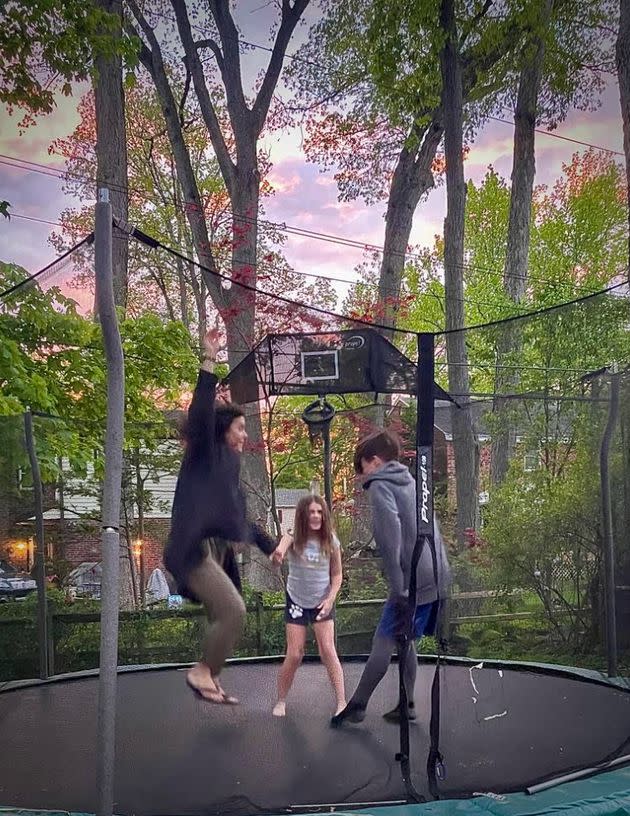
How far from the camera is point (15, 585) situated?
9.14 ft

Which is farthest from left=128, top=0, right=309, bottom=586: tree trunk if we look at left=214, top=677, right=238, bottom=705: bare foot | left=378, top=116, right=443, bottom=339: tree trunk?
left=214, top=677, right=238, bottom=705: bare foot

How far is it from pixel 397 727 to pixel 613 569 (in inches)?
40.1

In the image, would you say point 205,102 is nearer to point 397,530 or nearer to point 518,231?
point 397,530

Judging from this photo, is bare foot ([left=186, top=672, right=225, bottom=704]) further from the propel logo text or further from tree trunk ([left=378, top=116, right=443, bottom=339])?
tree trunk ([left=378, top=116, right=443, bottom=339])

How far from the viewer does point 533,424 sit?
2674mm

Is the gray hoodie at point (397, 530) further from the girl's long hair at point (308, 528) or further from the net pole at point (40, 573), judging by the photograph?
the net pole at point (40, 573)

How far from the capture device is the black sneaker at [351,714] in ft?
7.65

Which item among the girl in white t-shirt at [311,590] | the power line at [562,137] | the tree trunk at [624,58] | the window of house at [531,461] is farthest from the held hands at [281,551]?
the tree trunk at [624,58]

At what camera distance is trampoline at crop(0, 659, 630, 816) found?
2.15 metres

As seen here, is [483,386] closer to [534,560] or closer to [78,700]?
[534,560]

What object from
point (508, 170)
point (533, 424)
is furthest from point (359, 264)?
point (508, 170)

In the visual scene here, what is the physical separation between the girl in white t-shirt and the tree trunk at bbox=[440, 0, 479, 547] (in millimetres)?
459

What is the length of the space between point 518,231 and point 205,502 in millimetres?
3275

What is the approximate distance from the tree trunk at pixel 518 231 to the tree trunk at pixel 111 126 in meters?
1.47
